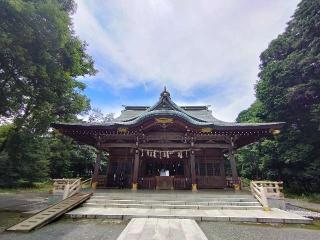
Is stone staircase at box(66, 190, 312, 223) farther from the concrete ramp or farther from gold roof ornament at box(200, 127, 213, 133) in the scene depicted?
gold roof ornament at box(200, 127, 213, 133)

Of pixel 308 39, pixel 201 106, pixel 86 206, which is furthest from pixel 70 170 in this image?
pixel 308 39

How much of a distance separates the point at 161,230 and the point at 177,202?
348 centimetres

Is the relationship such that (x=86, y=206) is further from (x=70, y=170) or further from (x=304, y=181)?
(x=70, y=170)

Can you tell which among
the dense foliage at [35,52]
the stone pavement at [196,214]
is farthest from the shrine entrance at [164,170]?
the dense foliage at [35,52]

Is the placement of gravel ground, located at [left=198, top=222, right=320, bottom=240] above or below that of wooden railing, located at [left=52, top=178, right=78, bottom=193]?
below

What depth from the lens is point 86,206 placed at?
9.43 m

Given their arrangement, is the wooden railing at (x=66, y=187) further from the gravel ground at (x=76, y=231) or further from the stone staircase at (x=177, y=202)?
the gravel ground at (x=76, y=231)

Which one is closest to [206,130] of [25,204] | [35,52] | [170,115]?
[170,115]

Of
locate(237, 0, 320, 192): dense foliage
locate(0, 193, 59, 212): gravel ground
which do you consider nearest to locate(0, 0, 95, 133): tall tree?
locate(0, 193, 59, 212): gravel ground

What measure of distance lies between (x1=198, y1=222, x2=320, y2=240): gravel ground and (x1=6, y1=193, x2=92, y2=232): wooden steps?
5017 mm

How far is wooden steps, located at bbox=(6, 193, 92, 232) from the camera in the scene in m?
6.28

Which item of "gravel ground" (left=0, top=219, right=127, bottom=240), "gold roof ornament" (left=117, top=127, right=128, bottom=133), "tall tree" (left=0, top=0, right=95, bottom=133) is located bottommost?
"gravel ground" (left=0, top=219, right=127, bottom=240)

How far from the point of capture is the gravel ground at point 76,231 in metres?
5.73

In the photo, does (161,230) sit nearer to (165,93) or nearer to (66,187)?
(66,187)
